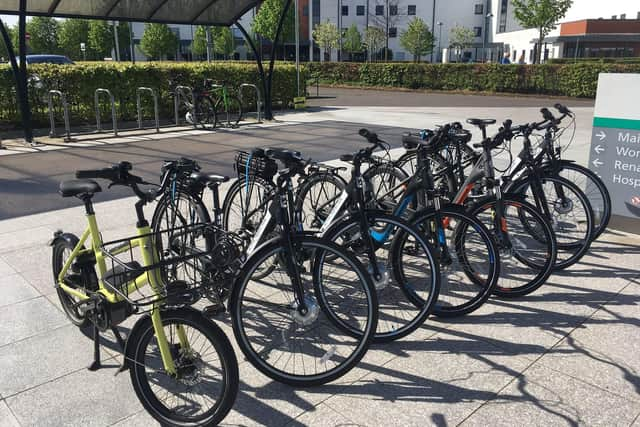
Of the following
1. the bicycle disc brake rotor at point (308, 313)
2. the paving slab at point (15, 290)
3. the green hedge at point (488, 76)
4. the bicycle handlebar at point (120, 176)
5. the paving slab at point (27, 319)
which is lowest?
the paving slab at point (27, 319)

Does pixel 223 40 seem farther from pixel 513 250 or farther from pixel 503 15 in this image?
pixel 513 250

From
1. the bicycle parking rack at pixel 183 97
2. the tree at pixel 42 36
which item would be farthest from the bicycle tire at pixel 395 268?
the tree at pixel 42 36

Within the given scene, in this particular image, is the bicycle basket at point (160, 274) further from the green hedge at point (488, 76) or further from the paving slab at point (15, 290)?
the green hedge at point (488, 76)

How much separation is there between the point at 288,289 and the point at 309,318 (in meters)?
0.25

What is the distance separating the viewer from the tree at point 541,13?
111ft

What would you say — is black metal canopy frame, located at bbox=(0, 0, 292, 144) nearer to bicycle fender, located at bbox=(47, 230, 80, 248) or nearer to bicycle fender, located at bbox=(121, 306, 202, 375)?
bicycle fender, located at bbox=(47, 230, 80, 248)

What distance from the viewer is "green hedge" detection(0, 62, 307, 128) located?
11633mm

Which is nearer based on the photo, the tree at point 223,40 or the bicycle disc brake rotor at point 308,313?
the bicycle disc brake rotor at point 308,313

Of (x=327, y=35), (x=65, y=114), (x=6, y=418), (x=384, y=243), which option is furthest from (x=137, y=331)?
(x=327, y=35)

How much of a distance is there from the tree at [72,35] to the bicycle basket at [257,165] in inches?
2262

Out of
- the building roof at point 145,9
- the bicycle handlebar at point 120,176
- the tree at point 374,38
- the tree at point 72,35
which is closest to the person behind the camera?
the bicycle handlebar at point 120,176

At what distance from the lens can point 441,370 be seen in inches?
123

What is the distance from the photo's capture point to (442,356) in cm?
326

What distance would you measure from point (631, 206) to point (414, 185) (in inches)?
110
